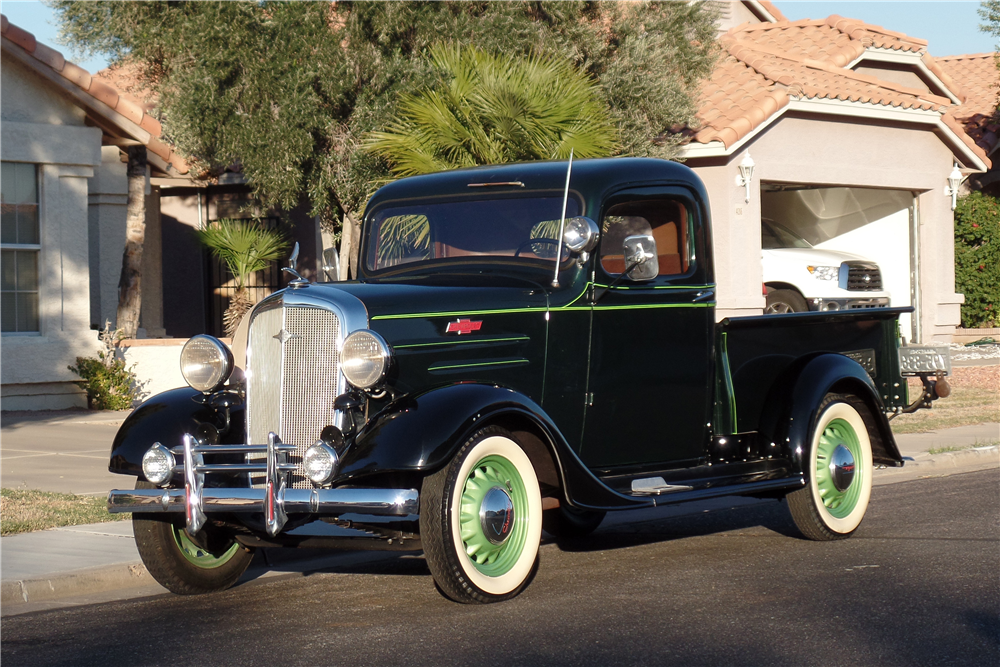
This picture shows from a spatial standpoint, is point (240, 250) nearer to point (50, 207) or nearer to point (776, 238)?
point (50, 207)

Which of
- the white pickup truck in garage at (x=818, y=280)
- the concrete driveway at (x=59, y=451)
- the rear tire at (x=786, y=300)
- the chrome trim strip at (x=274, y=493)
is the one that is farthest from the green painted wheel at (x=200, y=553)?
the rear tire at (x=786, y=300)

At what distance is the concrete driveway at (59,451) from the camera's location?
10125 millimetres

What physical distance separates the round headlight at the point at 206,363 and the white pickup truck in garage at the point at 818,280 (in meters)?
14.4

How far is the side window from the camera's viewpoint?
23.7 feet

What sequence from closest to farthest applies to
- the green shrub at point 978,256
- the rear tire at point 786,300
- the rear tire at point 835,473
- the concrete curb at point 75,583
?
the concrete curb at point 75,583 → the rear tire at point 835,473 → the rear tire at point 786,300 → the green shrub at point 978,256

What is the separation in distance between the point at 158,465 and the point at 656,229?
132 inches

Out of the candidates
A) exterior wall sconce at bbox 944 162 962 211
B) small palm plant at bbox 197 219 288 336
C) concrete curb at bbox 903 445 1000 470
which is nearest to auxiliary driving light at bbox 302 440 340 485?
concrete curb at bbox 903 445 1000 470

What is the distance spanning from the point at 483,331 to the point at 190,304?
17672 millimetres

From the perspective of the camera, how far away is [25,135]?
15.9 metres

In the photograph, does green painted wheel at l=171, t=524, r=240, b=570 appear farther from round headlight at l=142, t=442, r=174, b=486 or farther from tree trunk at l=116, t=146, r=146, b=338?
tree trunk at l=116, t=146, r=146, b=338

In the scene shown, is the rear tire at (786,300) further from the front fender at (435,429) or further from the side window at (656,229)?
the front fender at (435,429)

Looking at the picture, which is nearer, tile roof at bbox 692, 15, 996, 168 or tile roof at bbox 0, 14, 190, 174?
tile roof at bbox 0, 14, 190, 174

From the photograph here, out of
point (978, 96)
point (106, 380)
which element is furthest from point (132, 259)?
point (978, 96)

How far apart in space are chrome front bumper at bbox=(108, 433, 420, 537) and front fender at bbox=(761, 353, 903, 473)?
304 cm
